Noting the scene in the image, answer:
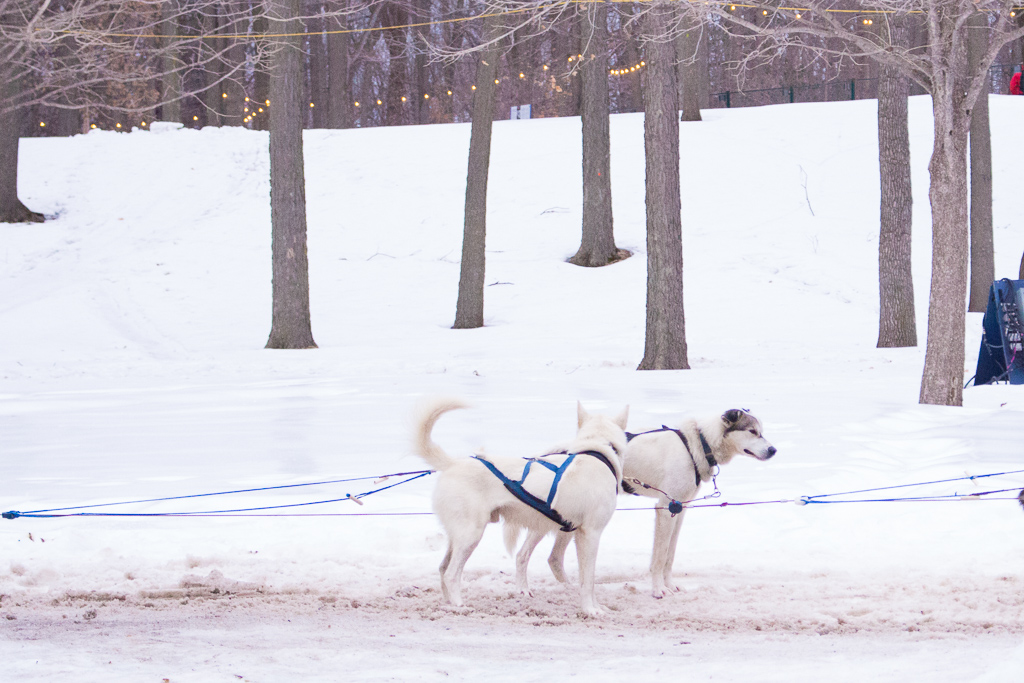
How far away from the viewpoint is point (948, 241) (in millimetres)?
9797

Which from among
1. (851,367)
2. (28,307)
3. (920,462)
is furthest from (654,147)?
(28,307)

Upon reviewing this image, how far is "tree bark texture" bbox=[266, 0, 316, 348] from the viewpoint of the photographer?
16.4 metres

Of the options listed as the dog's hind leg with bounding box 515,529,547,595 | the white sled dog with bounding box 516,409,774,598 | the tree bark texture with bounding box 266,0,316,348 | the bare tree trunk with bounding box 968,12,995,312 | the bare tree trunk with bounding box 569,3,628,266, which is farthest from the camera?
the bare tree trunk with bounding box 569,3,628,266

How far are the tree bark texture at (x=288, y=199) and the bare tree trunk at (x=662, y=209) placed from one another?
19.6 feet

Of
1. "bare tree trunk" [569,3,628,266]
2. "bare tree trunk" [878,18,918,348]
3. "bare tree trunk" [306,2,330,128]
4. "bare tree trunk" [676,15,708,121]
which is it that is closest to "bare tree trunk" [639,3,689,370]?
"bare tree trunk" [878,18,918,348]

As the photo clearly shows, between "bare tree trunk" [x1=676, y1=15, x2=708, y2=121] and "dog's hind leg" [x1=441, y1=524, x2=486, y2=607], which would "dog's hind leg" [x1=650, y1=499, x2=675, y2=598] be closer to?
"dog's hind leg" [x1=441, y1=524, x2=486, y2=607]

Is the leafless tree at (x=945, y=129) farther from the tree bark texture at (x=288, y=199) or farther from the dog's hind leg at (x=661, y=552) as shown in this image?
the tree bark texture at (x=288, y=199)

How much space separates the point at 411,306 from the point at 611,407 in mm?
11141

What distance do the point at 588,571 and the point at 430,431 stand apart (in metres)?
1.06

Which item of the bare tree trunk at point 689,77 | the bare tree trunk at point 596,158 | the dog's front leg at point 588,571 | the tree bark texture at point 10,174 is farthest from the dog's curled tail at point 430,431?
the bare tree trunk at point 689,77

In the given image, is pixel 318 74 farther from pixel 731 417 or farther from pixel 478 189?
pixel 731 417

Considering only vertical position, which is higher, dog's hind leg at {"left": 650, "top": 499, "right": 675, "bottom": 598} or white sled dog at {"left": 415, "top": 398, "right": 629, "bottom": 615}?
white sled dog at {"left": 415, "top": 398, "right": 629, "bottom": 615}

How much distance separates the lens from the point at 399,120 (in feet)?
156

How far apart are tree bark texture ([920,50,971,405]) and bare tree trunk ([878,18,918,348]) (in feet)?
17.7
